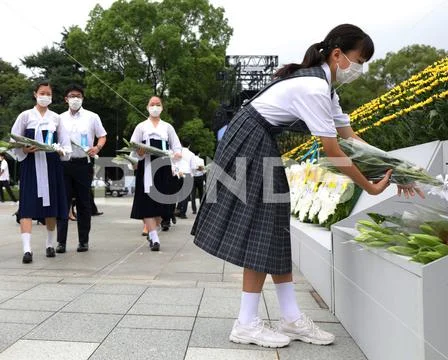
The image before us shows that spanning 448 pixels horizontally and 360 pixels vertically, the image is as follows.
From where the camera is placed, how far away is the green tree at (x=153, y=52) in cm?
3191

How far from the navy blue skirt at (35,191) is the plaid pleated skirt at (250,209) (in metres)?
3.24

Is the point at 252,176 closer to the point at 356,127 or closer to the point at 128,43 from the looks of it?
the point at 356,127

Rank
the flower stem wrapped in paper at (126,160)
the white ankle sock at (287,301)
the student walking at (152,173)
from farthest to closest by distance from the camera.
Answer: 1. the flower stem wrapped in paper at (126,160)
2. the student walking at (152,173)
3. the white ankle sock at (287,301)

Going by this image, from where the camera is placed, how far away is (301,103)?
105 inches

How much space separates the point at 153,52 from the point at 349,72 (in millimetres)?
30524

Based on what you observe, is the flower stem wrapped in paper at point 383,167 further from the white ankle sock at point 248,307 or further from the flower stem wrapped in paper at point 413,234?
the white ankle sock at point 248,307

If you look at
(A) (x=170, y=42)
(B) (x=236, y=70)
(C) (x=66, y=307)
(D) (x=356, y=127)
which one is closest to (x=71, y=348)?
(C) (x=66, y=307)

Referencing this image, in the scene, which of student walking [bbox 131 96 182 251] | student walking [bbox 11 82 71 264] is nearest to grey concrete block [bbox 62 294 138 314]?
student walking [bbox 11 82 71 264]

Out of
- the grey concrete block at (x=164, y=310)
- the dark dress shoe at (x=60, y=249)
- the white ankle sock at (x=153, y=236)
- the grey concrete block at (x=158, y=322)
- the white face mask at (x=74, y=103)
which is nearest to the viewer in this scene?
the grey concrete block at (x=158, y=322)

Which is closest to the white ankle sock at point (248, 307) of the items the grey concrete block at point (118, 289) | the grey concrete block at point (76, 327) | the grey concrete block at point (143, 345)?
the grey concrete block at point (143, 345)

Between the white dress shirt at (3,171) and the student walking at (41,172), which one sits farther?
the white dress shirt at (3,171)

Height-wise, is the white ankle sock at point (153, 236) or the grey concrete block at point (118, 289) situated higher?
the white ankle sock at point (153, 236)

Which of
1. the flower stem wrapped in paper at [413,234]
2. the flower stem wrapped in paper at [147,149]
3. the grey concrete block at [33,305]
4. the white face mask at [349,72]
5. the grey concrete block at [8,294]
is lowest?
the grey concrete block at [33,305]

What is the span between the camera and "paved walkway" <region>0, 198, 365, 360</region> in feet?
8.99
